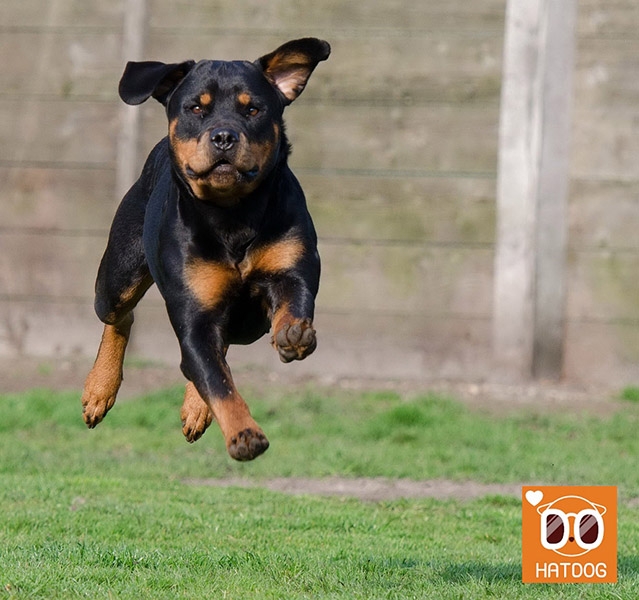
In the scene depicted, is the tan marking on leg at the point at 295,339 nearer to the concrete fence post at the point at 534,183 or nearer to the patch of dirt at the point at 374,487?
the patch of dirt at the point at 374,487

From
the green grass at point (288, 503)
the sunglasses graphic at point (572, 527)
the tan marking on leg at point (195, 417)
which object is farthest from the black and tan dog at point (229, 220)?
the sunglasses graphic at point (572, 527)

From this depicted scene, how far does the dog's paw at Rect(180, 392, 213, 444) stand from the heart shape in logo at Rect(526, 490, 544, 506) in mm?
1240

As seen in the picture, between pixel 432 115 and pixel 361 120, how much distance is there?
550 mm

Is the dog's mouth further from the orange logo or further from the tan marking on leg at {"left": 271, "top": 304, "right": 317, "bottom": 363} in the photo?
the orange logo

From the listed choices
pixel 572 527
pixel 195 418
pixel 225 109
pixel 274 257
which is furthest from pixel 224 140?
pixel 572 527

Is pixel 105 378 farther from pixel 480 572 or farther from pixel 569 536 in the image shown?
pixel 569 536

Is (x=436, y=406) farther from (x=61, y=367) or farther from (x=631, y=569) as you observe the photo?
(x=631, y=569)

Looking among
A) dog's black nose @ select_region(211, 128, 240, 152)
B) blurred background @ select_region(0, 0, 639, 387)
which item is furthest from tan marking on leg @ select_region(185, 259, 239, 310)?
blurred background @ select_region(0, 0, 639, 387)

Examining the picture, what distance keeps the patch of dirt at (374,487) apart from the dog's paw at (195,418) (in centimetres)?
218

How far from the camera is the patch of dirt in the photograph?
23.5ft

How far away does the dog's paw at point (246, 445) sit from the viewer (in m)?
3.85

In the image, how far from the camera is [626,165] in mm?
9891

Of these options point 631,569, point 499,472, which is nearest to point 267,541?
point 631,569

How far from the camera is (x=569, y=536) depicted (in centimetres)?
498
